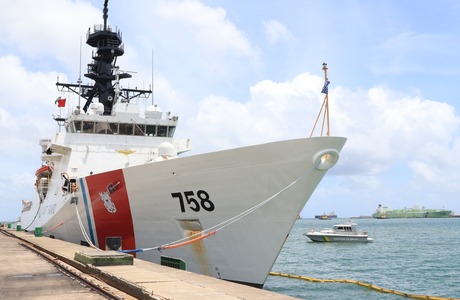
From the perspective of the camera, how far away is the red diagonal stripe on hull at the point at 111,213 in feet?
45.2

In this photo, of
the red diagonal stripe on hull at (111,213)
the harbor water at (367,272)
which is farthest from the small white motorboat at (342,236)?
the red diagonal stripe on hull at (111,213)

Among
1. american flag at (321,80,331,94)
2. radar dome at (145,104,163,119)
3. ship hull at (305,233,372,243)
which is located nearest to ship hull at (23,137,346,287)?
american flag at (321,80,331,94)

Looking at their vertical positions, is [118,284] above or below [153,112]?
below

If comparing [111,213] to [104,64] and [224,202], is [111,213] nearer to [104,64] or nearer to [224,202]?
[224,202]

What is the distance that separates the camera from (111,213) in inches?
559

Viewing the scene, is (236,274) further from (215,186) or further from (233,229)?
(215,186)

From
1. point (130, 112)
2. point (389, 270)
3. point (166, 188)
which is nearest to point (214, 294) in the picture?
point (166, 188)

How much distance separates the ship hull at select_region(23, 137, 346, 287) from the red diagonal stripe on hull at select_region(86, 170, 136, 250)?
33mm

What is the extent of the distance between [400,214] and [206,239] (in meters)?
190

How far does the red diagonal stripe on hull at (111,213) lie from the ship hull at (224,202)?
0.11 ft

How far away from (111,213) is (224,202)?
4.38 metres

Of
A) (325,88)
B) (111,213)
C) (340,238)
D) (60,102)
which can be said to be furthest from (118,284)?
(340,238)

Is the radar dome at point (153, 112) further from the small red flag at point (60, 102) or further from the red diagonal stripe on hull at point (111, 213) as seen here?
the small red flag at point (60, 102)

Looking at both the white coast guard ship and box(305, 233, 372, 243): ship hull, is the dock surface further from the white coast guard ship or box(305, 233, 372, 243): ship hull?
box(305, 233, 372, 243): ship hull
